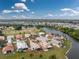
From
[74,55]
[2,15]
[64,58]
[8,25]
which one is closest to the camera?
[64,58]

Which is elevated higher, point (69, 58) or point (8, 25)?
point (8, 25)

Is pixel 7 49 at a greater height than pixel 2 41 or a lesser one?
lesser

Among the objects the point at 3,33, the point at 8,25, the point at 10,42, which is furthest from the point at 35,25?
the point at 10,42

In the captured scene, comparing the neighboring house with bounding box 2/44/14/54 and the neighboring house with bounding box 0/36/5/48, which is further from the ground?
the neighboring house with bounding box 0/36/5/48

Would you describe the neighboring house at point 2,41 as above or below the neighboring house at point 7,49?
above

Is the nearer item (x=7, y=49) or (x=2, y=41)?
(x=7, y=49)

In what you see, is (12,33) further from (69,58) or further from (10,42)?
(69,58)

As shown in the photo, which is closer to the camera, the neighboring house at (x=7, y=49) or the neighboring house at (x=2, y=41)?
the neighboring house at (x=7, y=49)

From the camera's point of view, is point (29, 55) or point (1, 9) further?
point (1, 9)

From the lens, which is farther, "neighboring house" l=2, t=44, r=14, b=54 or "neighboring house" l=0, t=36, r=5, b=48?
"neighboring house" l=0, t=36, r=5, b=48

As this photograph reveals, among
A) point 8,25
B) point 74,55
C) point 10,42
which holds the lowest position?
point 74,55

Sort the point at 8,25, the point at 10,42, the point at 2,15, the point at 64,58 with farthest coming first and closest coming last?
the point at 8,25
the point at 2,15
the point at 10,42
the point at 64,58
